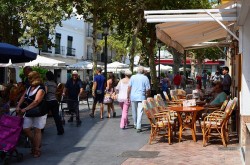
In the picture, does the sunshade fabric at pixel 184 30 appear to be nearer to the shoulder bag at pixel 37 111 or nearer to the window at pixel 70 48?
the shoulder bag at pixel 37 111

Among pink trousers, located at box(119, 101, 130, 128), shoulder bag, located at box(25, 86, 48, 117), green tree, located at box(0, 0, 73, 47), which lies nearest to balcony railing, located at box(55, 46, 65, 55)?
green tree, located at box(0, 0, 73, 47)

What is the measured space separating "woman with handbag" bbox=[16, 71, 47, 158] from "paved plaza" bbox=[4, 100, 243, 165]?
0.38 meters

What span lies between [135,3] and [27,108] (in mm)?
14962

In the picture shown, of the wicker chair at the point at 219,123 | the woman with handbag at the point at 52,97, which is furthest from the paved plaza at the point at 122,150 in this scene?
the woman with handbag at the point at 52,97

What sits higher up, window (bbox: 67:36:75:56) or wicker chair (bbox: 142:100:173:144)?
window (bbox: 67:36:75:56)

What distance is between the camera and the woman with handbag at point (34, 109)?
824cm

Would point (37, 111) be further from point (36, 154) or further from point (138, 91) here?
point (138, 91)

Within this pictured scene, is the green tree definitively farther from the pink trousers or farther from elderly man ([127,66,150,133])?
elderly man ([127,66,150,133])

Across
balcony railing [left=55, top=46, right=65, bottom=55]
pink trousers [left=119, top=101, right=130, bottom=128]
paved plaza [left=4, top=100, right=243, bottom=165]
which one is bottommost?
paved plaza [left=4, top=100, right=243, bottom=165]

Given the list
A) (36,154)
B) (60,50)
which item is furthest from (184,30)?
(60,50)

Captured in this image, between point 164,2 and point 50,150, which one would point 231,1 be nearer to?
point 50,150

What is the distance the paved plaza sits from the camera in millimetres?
8008

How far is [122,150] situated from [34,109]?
2112mm

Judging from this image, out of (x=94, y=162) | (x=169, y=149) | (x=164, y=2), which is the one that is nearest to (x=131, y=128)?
(x=169, y=149)
